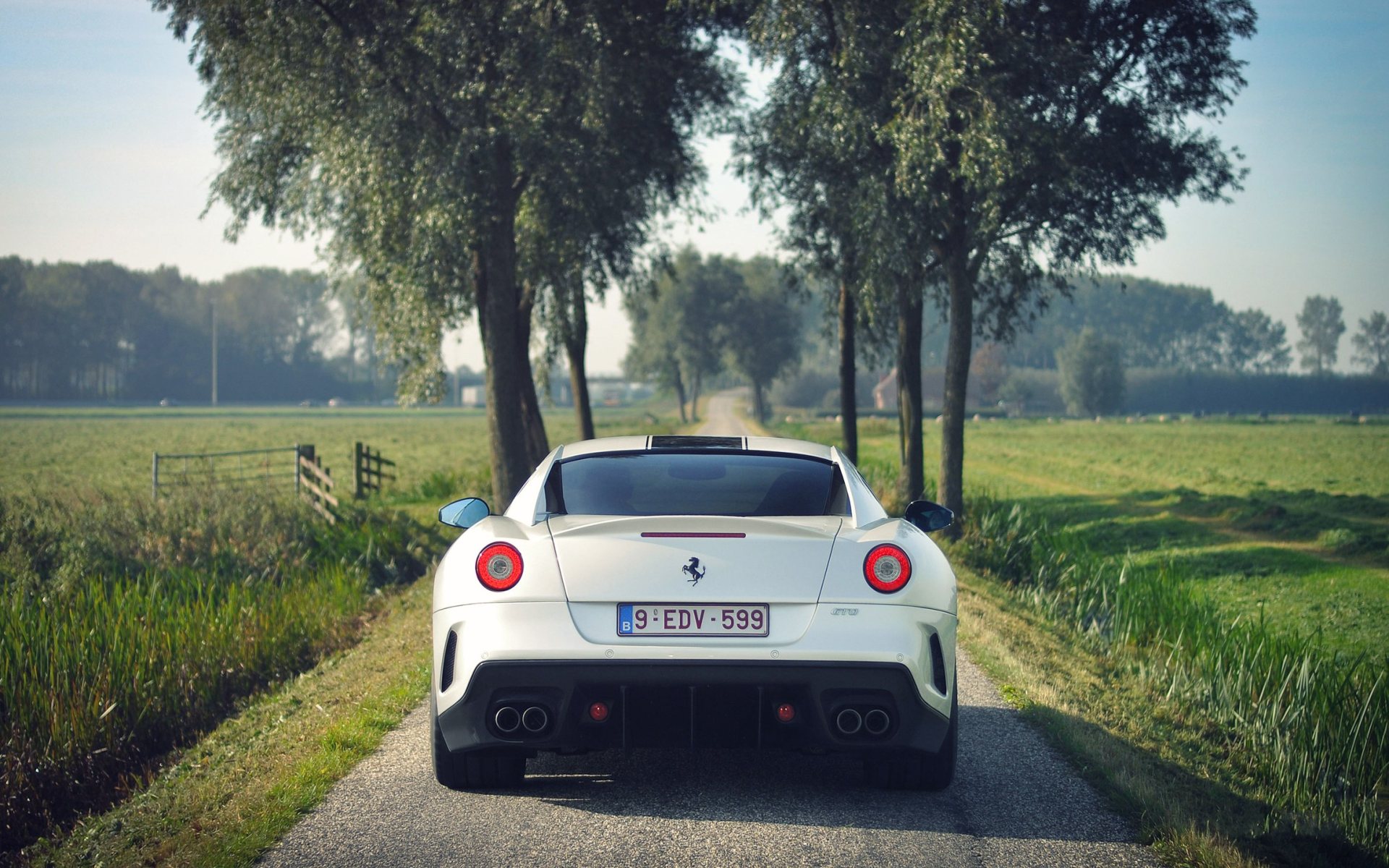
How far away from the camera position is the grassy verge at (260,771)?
4.82 metres

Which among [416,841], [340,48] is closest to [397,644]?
[416,841]

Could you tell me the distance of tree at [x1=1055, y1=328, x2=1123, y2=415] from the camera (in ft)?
395

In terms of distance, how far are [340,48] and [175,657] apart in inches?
465

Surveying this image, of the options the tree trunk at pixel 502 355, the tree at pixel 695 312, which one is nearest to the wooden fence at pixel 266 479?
the tree trunk at pixel 502 355

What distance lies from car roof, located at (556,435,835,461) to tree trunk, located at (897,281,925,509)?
18841 mm

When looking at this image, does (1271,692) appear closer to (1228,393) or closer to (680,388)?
(680,388)

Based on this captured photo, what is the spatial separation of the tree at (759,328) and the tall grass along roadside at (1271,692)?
2851 inches

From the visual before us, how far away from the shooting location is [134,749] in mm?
8203

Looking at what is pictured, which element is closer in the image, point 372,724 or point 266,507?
point 372,724

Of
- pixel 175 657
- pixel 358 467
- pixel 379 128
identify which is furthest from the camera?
pixel 358 467

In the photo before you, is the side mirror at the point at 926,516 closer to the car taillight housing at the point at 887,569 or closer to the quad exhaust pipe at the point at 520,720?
the car taillight housing at the point at 887,569

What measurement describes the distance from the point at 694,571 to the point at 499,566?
0.81 metres

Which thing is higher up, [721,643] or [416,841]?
[721,643]

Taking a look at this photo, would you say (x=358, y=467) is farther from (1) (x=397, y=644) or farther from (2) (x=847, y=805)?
(2) (x=847, y=805)
